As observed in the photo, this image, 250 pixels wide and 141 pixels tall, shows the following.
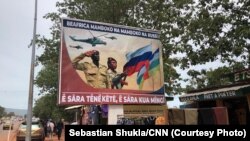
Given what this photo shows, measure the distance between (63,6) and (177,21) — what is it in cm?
1079

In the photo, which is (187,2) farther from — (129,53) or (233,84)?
(129,53)

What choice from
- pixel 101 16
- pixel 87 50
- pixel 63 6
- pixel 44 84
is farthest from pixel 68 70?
pixel 44 84

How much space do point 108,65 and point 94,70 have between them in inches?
19.0

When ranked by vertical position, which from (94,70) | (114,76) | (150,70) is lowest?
(114,76)

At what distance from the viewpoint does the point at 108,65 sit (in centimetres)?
1128

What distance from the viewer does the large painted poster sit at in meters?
10.5

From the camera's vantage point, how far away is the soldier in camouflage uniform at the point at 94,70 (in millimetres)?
10703

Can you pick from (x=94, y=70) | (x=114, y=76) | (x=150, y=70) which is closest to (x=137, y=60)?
(x=150, y=70)

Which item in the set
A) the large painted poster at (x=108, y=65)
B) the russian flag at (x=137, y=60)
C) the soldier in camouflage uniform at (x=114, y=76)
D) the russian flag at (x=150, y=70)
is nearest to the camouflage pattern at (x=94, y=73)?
the large painted poster at (x=108, y=65)

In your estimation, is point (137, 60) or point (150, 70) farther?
point (150, 70)

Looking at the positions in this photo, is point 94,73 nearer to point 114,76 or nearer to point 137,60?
point 114,76

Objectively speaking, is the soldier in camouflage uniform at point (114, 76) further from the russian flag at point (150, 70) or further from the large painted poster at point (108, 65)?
the russian flag at point (150, 70)

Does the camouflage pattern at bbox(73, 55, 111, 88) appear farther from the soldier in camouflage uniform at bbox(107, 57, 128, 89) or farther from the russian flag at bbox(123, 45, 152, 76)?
the russian flag at bbox(123, 45, 152, 76)

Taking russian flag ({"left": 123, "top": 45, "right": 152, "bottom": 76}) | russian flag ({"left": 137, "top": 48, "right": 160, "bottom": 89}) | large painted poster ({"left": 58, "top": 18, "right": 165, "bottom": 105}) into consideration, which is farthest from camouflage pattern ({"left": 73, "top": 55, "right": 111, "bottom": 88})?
russian flag ({"left": 137, "top": 48, "right": 160, "bottom": 89})
